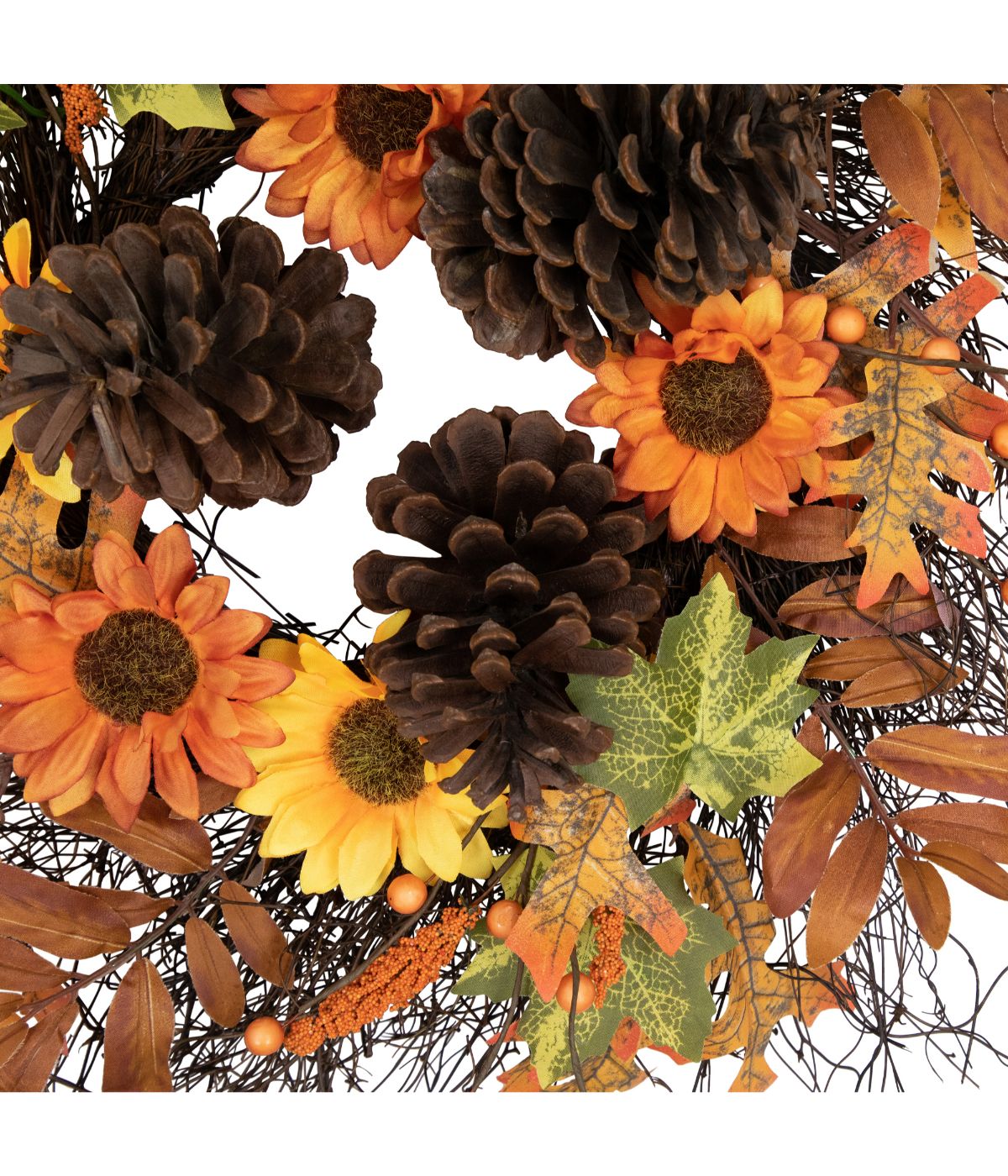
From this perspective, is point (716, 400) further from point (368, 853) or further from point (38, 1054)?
point (38, 1054)

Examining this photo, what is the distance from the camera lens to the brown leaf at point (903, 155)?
1.48 ft

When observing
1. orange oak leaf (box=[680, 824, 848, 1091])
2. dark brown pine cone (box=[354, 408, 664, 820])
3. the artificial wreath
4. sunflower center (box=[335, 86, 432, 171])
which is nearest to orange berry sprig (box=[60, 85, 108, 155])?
the artificial wreath

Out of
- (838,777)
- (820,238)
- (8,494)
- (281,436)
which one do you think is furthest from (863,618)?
(8,494)

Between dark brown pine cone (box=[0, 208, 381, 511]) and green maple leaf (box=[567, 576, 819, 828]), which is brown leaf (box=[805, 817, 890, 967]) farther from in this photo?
dark brown pine cone (box=[0, 208, 381, 511])

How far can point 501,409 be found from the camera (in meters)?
0.45

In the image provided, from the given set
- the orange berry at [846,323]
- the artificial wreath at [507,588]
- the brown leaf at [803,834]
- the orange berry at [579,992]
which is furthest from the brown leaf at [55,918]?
the orange berry at [846,323]

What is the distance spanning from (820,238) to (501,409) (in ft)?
0.59

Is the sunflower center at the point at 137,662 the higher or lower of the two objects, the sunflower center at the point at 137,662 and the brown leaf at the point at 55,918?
the higher

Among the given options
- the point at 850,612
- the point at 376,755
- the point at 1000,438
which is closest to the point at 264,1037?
the point at 376,755

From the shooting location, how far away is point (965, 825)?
1.67 feet

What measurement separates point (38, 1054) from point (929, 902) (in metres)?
0.44

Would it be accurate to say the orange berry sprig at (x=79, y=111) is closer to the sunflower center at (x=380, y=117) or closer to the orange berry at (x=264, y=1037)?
the sunflower center at (x=380, y=117)

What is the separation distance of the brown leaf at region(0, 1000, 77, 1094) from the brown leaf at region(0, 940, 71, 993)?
0.01 metres

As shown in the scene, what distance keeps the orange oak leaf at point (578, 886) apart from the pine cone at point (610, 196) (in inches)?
8.6
